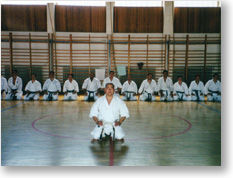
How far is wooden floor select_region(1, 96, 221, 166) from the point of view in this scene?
10.4 ft

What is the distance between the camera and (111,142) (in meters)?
3.95

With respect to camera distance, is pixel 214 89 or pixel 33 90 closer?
pixel 214 89

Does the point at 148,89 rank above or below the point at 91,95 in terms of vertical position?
above

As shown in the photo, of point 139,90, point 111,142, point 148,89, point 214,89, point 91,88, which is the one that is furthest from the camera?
point 91,88

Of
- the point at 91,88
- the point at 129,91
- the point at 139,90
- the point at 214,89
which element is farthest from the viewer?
the point at 91,88

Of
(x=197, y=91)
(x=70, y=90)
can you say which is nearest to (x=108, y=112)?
(x=70, y=90)

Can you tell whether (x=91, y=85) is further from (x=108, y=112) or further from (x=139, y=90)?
(x=108, y=112)

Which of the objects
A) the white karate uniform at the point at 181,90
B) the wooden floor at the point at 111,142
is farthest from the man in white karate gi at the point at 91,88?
the white karate uniform at the point at 181,90

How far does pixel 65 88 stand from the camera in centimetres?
945

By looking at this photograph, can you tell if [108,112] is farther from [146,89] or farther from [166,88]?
[166,88]

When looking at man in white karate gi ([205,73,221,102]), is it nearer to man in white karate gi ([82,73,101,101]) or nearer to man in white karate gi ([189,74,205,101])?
man in white karate gi ([189,74,205,101])

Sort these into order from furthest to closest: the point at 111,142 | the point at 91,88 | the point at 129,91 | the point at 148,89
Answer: the point at 91,88, the point at 129,91, the point at 148,89, the point at 111,142

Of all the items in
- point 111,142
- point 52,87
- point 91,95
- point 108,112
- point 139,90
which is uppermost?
point 52,87

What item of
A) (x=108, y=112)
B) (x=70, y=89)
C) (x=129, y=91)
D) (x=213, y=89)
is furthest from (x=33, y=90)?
(x=213, y=89)
